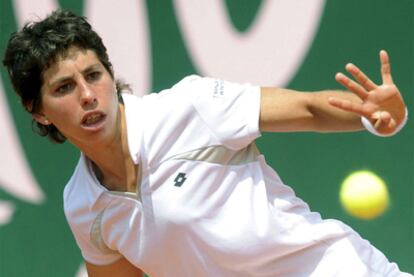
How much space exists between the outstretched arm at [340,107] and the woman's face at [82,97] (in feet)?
1.46

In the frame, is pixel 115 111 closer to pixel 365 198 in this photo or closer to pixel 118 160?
pixel 118 160

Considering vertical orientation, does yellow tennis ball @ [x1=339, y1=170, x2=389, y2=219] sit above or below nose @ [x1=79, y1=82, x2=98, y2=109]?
below

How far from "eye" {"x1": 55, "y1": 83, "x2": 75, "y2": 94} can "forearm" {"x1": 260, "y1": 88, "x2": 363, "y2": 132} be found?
0.56 m

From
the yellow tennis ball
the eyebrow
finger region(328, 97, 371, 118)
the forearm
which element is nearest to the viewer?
finger region(328, 97, 371, 118)

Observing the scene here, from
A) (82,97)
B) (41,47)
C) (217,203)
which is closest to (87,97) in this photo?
(82,97)

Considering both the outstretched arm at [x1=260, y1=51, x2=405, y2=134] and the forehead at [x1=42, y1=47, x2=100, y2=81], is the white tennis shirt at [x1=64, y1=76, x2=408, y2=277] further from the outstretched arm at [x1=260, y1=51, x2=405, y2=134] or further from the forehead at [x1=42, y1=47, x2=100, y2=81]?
the forehead at [x1=42, y1=47, x2=100, y2=81]

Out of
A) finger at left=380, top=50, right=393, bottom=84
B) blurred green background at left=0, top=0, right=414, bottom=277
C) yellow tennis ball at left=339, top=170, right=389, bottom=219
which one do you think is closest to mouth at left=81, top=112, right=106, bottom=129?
finger at left=380, top=50, right=393, bottom=84

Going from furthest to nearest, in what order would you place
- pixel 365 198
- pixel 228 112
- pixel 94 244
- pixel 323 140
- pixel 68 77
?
pixel 323 140 < pixel 365 198 < pixel 94 244 < pixel 68 77 < pixel 228 112

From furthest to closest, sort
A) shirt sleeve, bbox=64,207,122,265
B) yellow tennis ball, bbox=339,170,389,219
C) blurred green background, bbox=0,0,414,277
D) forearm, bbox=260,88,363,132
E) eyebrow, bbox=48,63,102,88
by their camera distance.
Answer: blurred green background, bbox=0,0,414,277 < yellow tennis ball, bbox=339,170,389,219 < shirt sleeve, bbox=64,207,122,265 < eyebrow, bbox=48,63,102,88 < forearm, bbox=260,88,363,132

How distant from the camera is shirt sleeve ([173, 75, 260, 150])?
2664mm

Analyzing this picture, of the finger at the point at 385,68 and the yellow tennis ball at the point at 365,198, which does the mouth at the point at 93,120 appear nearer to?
the finger at the point at 385,68

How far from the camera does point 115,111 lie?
2770 millimetres

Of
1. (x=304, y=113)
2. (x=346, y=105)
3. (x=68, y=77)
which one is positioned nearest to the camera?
(x=346, y=105)

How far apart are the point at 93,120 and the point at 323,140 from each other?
67.5 inches
